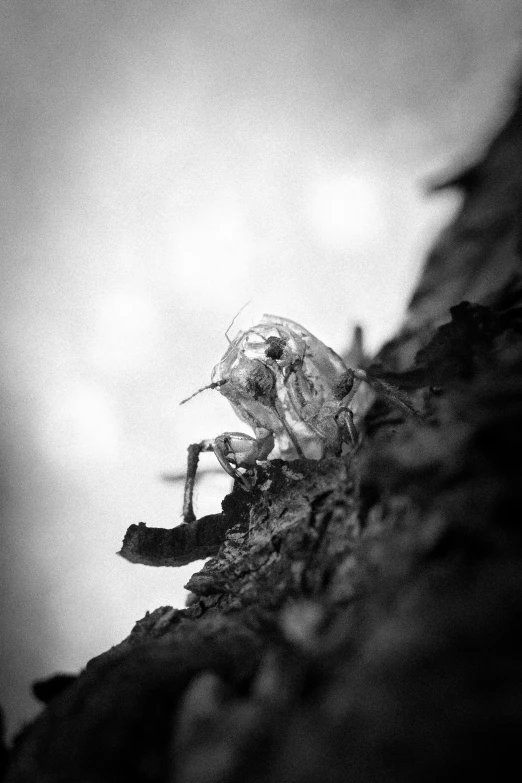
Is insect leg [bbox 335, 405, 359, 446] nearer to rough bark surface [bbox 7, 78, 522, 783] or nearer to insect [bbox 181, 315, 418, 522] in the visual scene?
insect [bbox 181, 315, 418, 522]

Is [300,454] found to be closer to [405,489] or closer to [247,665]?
[405,489]

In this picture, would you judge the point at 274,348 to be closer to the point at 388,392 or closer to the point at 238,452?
the point at 238,452

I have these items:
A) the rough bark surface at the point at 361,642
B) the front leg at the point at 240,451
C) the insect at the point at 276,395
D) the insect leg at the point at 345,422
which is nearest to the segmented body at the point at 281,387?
the insect at the point at 276,395

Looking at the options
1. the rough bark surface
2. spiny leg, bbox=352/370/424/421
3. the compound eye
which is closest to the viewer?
the rough bark surface

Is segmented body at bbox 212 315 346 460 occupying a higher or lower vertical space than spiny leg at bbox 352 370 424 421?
higher

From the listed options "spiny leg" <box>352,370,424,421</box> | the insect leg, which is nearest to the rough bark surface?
the insect leg

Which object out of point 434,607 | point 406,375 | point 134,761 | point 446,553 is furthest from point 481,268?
point 134,761

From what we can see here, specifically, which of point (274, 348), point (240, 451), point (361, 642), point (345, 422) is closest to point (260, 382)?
point (274, 348)
